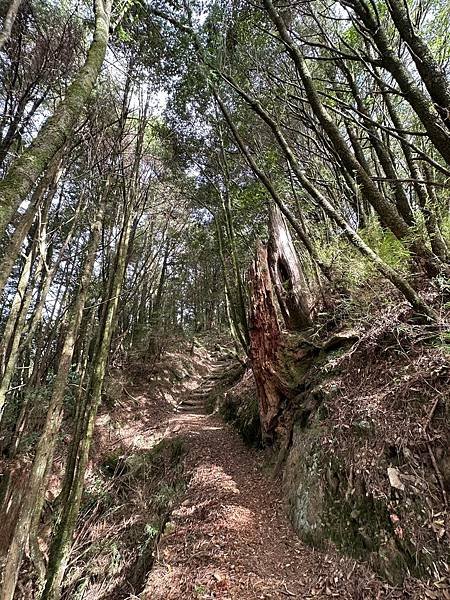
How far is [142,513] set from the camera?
16.1 feet

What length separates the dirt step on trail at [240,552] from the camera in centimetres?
260

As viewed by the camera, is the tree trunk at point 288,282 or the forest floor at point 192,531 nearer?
the forest floor at point 192,531

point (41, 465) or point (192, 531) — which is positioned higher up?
point (41, 465)

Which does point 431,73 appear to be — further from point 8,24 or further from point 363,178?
point 8,24

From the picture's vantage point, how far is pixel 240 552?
124 inches

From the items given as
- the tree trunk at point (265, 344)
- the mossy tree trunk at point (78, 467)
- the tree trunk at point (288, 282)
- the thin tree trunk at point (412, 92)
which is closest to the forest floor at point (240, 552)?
the tree trunk at point (265, 344)

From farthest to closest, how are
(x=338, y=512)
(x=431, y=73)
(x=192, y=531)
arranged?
(x=192, y=531) → (x=338, y=512) → (x=431, y=73)

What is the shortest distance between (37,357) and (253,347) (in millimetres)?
5308

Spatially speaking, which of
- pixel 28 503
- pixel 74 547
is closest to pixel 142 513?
pixel 74 547

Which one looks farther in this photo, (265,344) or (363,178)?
(265,344)

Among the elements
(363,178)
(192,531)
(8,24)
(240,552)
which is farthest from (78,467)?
(8,24)

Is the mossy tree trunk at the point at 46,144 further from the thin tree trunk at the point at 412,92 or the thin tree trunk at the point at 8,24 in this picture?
the thin tree trunk at the point at 412,92

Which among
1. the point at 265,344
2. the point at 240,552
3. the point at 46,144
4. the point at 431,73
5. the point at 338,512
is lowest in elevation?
the point at 240,552

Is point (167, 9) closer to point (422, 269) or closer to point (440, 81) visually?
point (440, 81)
